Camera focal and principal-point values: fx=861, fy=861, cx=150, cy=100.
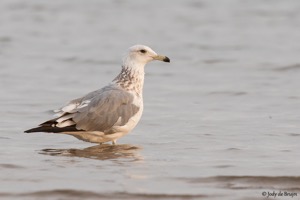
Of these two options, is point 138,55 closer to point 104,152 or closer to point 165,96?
point 104,152

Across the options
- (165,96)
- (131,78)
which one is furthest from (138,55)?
(165,96)

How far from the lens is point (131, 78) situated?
10.5 m

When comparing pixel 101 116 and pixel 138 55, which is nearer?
pixel 101 116

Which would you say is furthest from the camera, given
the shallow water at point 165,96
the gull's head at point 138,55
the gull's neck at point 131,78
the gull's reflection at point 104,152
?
the gull's head at point 138,55

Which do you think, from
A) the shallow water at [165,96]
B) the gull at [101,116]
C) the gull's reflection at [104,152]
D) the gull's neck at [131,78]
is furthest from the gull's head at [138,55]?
the gull's reflection at [104,152]

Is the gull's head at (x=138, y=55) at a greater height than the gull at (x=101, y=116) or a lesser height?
greater

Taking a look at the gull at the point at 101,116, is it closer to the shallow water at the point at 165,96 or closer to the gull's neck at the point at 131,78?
the gull's neck at the point at 131,78

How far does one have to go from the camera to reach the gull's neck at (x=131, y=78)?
10.4 metres

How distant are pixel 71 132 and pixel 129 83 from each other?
1129mm

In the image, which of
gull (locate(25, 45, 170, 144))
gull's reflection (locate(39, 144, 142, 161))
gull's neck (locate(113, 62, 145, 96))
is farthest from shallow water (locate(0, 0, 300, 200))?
gull's neck (locate(113, 62, 145, 96))

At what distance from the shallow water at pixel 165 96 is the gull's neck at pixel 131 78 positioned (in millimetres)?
663

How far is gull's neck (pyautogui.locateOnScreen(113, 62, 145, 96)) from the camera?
10414 millimetres

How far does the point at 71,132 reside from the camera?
970cm

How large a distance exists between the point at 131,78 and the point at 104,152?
1076 mm
